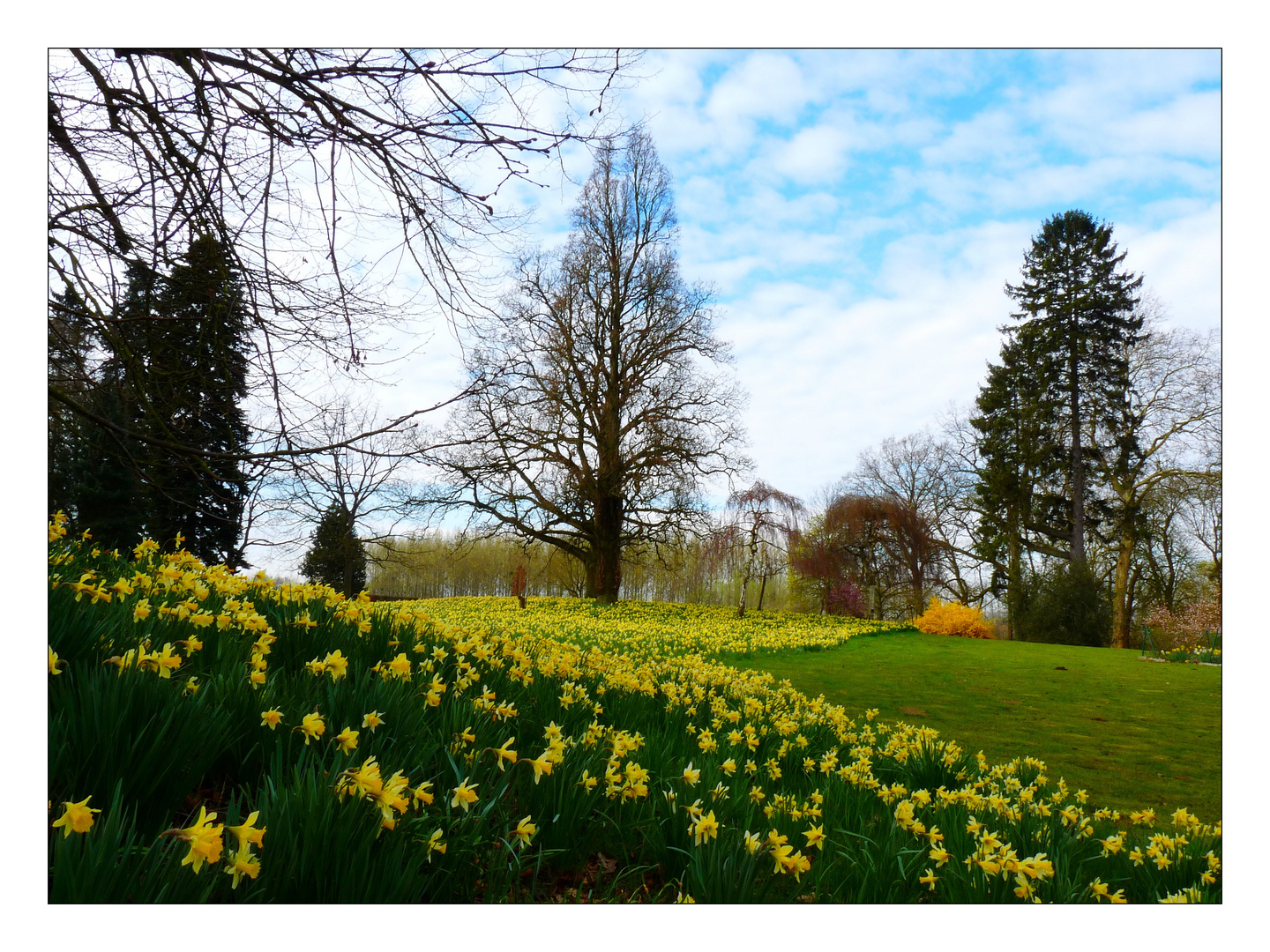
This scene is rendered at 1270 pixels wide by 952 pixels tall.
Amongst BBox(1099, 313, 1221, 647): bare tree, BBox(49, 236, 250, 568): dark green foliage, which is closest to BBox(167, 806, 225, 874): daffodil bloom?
BBox(49, 236, 250, 568): dark green foliage

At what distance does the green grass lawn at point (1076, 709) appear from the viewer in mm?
3352

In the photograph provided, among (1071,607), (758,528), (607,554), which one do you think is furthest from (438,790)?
(758,528)

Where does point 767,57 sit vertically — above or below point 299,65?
above

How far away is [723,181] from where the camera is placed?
3.71 meters

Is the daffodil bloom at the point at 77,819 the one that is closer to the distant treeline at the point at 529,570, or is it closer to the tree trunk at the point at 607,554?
the distant treeline at the point at 529,570

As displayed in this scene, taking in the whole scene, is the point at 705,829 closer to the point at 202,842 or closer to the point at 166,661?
the point at 202,842

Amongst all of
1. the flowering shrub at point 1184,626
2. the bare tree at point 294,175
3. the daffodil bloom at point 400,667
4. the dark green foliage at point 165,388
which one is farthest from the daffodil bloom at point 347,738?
the flowering shrub at point 1184,626

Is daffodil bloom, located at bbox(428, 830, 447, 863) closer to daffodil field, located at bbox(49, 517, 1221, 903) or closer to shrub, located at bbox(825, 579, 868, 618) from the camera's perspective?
daffodil field, located at bbox(49, 517, 1221, 903)

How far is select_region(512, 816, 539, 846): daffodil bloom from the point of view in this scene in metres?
1.51

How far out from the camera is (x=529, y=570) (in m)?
7.05

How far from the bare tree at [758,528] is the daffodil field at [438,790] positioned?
31.9 ft
